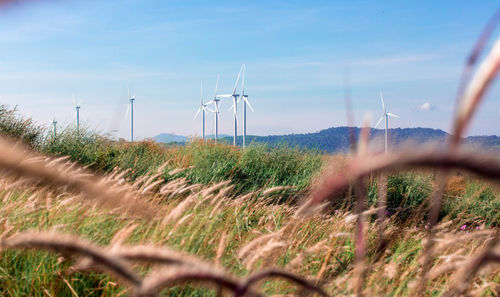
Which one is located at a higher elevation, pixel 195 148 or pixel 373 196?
pixel 195 148

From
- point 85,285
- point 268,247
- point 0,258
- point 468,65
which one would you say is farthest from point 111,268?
point 0,258

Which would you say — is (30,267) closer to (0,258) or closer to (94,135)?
(0,258)

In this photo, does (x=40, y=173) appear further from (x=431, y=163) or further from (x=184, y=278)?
(x=431, y=163)

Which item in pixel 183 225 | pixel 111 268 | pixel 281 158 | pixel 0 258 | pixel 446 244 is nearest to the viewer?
pixel 111 268

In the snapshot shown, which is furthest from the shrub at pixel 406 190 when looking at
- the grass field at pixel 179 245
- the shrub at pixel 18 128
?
the shrub at pixel 18 128

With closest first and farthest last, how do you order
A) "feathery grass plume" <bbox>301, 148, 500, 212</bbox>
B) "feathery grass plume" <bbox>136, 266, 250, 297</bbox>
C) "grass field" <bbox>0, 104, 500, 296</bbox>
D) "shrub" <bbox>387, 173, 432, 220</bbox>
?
"feathery grass plume" <bbox>301, 148, 500, 212</bbox>, "feathery grass plume" <bbox>136, 266, 250, 297</bbox>, "grass field" <bbox>0, 104, 500, 296</bbox>, "shrub" <bbox>387, 173, 432, 220</bbox>

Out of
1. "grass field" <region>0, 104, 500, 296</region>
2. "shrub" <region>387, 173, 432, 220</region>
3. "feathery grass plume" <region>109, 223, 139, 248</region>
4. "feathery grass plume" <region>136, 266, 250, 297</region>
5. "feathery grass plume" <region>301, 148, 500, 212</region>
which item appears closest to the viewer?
"feathery grass plume" <region>301, 148, 500, 212</region>

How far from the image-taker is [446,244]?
2137 millimetres

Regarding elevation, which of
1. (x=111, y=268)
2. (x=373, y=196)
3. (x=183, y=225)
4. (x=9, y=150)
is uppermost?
(x=9, y=150)

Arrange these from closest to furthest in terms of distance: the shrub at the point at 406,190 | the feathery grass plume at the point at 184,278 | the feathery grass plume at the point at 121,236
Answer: the feathery grass plume at the point at 184,278 < the feathery grass plume at the point at 121,236 < the shrub at the point at 406,190

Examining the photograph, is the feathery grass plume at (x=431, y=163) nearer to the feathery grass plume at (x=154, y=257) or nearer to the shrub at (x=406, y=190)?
the feathery grass plume at (x=154, y=257)

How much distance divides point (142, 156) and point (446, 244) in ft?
40.1

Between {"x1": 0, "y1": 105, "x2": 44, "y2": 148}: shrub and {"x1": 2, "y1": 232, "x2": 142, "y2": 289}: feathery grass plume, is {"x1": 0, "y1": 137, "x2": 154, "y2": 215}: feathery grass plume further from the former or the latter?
{"x1": 0, "y1": 105, "x2": 44, "y2": 148}: shrub

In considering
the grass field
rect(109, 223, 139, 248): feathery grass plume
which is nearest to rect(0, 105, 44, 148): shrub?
the grass field
